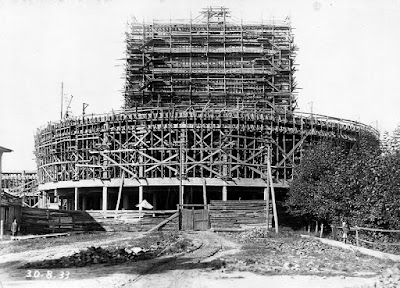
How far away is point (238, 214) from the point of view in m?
41.7

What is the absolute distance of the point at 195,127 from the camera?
5147 centimetres

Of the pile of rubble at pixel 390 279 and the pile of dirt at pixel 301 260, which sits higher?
the pile of rubble at pixel 390 279

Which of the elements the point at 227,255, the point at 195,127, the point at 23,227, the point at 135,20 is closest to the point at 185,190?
the point at 195,127

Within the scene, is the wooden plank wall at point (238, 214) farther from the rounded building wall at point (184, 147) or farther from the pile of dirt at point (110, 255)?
the pile of dirt at point (110, 255)

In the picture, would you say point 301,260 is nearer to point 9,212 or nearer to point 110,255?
point 110,255

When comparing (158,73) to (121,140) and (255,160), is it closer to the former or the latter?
(121,140)

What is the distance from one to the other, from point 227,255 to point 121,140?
103 feet

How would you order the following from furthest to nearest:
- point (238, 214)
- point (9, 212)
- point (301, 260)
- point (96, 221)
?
point (238, 214) → point (96, 221) → point (9, 212) → point (301, 260)

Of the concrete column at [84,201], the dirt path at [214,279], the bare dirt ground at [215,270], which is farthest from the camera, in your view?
the concrete column at [84,201]

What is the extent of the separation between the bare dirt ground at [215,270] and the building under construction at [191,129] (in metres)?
19.3

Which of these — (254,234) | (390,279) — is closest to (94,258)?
(390,279)

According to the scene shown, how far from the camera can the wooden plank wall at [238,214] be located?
41.5 meters

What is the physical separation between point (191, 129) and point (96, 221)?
572 inches

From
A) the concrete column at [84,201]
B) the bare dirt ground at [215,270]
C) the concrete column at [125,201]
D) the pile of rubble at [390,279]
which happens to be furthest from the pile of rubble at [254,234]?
the concrete column at [84,201]
